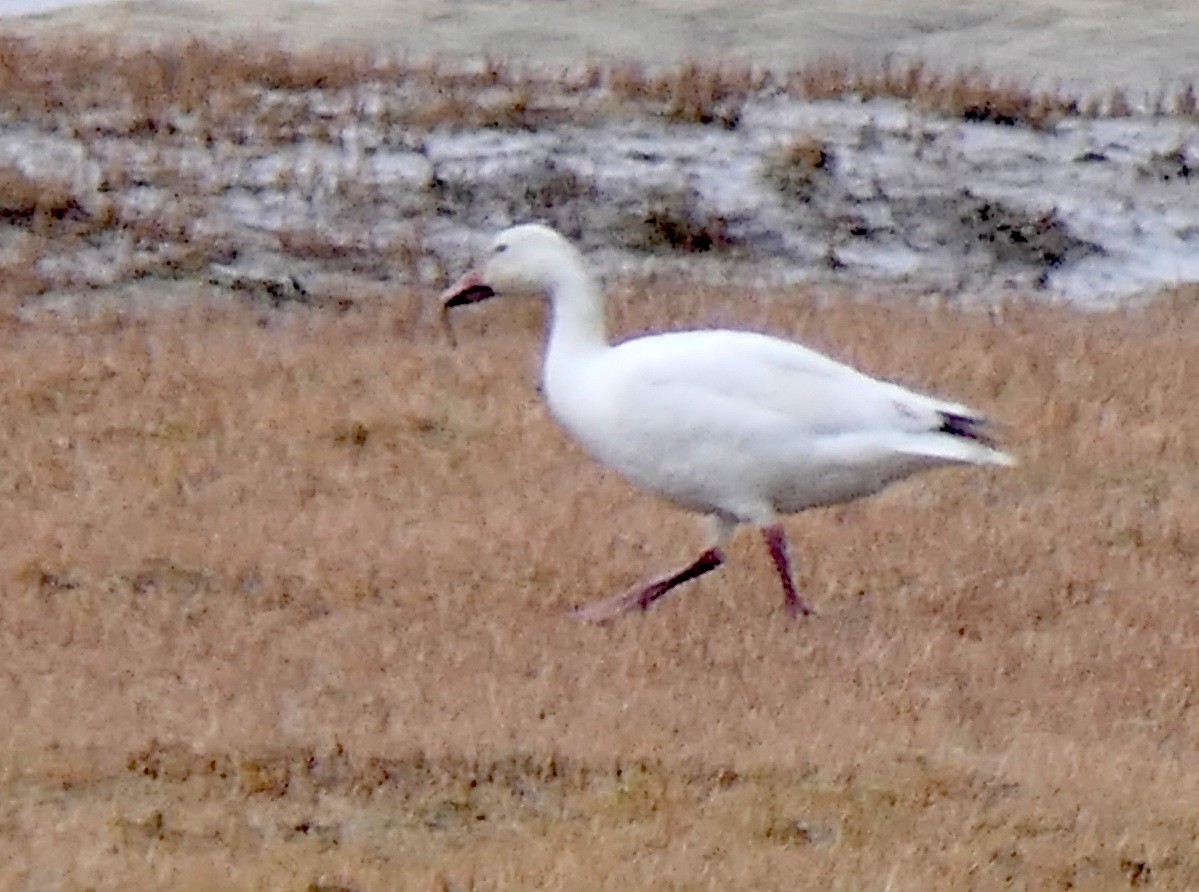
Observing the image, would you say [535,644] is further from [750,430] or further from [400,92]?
[400,92]

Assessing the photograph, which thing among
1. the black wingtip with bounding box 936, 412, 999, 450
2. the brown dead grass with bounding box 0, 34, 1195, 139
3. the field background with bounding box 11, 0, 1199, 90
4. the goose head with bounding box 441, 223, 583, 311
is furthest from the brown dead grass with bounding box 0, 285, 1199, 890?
the field background with bounding box 11, 0, 1199, 90

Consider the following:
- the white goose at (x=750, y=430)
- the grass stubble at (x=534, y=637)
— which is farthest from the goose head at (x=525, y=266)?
the grass stubble at (x=534, y=637)

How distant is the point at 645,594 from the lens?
8500mm

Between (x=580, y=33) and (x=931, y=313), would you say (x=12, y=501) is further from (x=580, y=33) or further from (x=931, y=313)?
A: (x=580, y=33)

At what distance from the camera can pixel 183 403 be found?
1111 cm

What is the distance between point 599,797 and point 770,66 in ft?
38.6

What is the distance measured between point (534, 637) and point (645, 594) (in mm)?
481

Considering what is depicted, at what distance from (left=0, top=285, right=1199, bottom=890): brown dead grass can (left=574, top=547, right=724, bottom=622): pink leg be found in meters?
0.09

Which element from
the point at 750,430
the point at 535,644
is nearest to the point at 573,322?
the point at 750,430

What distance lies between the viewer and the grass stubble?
6410 millimetres

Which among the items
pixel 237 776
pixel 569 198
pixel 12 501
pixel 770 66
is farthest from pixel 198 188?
pixel 237 776

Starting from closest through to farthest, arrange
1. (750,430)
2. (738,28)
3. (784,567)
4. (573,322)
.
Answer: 1. (750,430)
2. (784,567)
3. (573,322)
4. (738,28)

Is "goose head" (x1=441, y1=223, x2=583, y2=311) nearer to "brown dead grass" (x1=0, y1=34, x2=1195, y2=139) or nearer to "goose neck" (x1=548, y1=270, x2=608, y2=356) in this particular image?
"goose neck" (x1=548, y1=270, x2=608, y2=356)

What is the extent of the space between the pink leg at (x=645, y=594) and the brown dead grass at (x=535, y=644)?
90 mm
